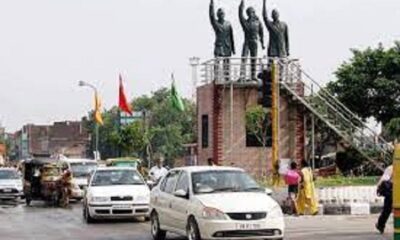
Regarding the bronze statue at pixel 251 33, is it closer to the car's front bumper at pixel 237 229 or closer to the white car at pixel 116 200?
the white car at pixel 116 200

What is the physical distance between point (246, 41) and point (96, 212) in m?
23.8

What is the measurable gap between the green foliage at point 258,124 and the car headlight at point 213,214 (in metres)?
30.9

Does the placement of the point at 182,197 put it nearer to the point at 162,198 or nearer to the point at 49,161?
the point at 162,198

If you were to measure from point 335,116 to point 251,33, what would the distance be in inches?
263

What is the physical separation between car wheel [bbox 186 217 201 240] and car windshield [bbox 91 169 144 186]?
8.51m

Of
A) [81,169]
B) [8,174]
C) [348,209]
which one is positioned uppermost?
[81,169]

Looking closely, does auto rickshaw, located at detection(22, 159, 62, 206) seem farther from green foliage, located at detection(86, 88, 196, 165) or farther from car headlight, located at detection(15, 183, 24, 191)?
green foliage, located at detection(86, 88, 196, 165)

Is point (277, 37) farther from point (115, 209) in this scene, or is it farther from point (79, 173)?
point (115, 209)

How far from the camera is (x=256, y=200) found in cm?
1642

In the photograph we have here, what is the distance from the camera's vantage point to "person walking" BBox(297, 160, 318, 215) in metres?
24.5

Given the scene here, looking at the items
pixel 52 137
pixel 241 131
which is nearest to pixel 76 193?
pixel 241 131

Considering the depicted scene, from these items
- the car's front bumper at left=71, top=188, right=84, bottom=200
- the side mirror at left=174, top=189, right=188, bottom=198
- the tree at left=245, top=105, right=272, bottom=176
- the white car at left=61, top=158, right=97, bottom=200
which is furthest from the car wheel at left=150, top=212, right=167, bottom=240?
the tree at left=245, top=105, right=272, bottom=176

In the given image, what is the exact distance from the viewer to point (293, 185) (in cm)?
2489

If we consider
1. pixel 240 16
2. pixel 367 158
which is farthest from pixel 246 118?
pixel 367 158
